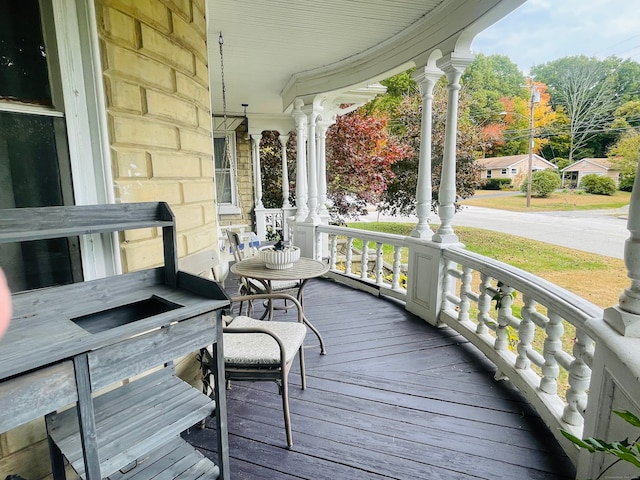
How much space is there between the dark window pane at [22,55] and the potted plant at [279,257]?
1791mm

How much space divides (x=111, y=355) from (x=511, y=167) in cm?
840

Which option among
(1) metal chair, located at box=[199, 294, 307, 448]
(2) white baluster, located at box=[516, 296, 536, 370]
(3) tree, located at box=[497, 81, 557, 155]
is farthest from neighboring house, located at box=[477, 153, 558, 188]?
(1) metal chair, located at box=[199, 294, 307, 448]

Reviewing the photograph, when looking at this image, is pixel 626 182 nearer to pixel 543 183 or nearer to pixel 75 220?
pixel 75 220

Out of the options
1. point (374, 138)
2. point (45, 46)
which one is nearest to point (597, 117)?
point (45, 46)

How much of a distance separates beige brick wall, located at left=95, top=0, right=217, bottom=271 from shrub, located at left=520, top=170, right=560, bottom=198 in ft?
16.2

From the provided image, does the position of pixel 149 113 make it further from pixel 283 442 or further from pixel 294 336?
pixel 283 442

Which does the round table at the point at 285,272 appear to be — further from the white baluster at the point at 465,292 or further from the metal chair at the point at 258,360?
the white baluster at the point at 465,292

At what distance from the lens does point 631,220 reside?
1.22m

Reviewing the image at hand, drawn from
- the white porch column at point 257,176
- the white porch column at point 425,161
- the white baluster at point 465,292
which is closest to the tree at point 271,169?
the white porch column at point 257,176

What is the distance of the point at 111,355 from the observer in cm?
84

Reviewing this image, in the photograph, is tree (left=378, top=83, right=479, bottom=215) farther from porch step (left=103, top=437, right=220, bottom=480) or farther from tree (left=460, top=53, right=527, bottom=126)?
porch step (left=103, top=437, right=220, bottom=480)

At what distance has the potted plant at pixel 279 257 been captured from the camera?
2.73 metres

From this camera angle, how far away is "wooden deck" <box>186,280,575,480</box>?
157 cm

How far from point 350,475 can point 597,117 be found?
9.91 feet
